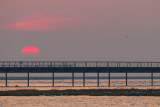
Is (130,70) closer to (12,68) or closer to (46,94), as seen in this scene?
(12,68)

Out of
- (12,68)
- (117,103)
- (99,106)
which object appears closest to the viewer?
(99,106)

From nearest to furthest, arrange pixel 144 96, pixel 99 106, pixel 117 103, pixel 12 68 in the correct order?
pixel 99 106 < pixel 117 103 < pixel 144 96 < pixel 12 68

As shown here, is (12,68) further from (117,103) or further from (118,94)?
(117,103)

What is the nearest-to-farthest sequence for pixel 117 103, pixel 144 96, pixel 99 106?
pixel 99 106 → pixel 117 103 → pixel 144 96

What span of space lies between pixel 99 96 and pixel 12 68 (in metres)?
34.6

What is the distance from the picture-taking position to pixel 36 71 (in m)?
97.3

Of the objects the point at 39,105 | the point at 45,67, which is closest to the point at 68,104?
the point at 39,105

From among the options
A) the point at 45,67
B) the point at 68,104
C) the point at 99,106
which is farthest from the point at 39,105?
the point at 45,67

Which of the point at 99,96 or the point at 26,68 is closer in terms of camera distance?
the point at 99,96

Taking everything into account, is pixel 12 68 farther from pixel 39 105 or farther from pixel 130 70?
pixel 39 105

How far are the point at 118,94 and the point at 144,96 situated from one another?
434cm

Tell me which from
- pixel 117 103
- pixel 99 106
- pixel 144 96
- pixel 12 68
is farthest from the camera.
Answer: pixel 12 68

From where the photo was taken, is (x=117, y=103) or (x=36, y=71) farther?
(x=36, y=71)

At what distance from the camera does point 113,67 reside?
98375mm
